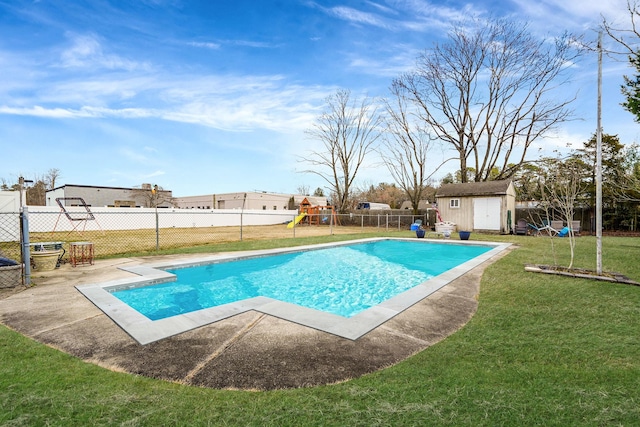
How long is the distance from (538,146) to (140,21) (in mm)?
24754

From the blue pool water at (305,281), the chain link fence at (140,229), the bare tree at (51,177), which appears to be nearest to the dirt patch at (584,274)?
the blue pool water at (305,281)

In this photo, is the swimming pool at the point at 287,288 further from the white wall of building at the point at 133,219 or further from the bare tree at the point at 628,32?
the white wall of building at the point at 133,219

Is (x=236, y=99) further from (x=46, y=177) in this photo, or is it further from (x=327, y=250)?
(x=46, y=177)

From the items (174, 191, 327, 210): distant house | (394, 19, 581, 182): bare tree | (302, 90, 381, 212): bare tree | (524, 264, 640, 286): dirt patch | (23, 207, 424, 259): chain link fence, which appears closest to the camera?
(524, 264, 640, 286): dirt patch

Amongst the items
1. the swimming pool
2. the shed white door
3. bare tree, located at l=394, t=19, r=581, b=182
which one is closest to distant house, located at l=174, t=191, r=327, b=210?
bare tree, located at l=394, t=19, r=581, b=182

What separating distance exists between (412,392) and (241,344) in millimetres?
1618

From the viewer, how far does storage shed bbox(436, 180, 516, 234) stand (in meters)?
16.0

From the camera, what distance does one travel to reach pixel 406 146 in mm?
24219

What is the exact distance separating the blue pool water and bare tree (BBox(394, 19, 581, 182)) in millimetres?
14704

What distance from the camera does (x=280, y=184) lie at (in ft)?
146

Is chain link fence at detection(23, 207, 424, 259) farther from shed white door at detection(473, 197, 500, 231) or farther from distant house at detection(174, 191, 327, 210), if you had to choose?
distant house at detection(174, 191, 327, 210)

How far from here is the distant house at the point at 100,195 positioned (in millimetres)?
28469

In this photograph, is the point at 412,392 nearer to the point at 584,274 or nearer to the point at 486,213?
the point at 584,274

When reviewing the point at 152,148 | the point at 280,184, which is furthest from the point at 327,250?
the point at 280,184
